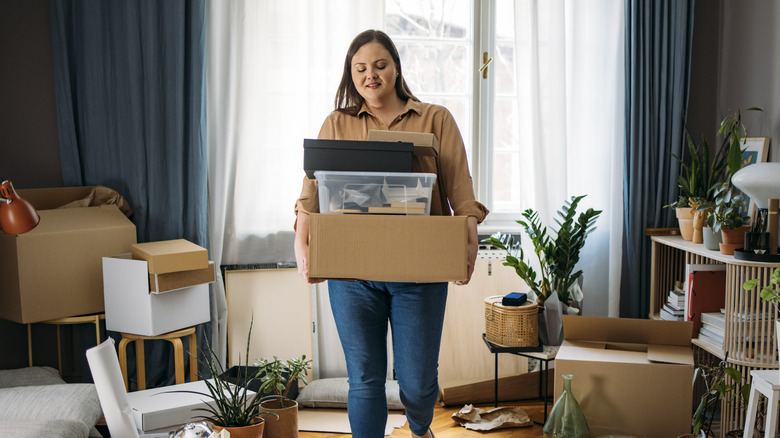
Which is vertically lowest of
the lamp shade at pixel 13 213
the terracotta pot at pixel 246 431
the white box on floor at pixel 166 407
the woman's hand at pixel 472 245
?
the white box on floor at pixel 166 407

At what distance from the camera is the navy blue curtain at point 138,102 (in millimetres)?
2732

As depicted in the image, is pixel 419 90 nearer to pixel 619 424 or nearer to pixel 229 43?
pixel 229 43

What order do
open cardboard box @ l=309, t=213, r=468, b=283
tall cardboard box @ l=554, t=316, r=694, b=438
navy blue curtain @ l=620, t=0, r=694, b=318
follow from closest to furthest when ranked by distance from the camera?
→ open cardboard box @ l=309, t=213, r=468, b=283, tall cardboard box @ l=554, t=316, r=694, b=438, navy blue curtain @ l=620, t=0, r=694, b=318

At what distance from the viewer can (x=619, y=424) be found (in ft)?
7.32

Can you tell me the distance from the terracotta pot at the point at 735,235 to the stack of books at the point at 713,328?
28cm

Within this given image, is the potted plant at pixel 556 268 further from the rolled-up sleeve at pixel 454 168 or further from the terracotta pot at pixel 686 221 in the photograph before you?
the rolled-up sleeve at pixel 454 168

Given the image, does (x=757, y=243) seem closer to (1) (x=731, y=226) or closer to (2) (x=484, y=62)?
(1) (x=731, y=226)

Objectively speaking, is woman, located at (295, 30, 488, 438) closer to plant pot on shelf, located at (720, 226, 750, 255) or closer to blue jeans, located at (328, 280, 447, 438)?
blue jeans, located at (328, 280, 447, 438)

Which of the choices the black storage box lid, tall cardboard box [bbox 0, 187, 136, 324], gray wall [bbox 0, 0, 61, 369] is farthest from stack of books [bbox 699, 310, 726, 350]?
gray wall [bbox 0, 0, 61, 369]

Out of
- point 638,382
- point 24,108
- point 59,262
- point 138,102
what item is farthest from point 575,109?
point 24,108

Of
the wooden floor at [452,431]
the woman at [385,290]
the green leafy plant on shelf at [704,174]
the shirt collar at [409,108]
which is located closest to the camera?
the woman at [385,290]

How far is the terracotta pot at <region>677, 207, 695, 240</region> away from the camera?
270 centimetres

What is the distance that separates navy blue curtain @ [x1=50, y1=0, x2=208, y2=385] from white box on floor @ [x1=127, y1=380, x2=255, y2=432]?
2.10 ft

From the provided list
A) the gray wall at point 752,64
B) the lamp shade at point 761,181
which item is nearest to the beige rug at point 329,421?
the lamp shade at point 761,181
